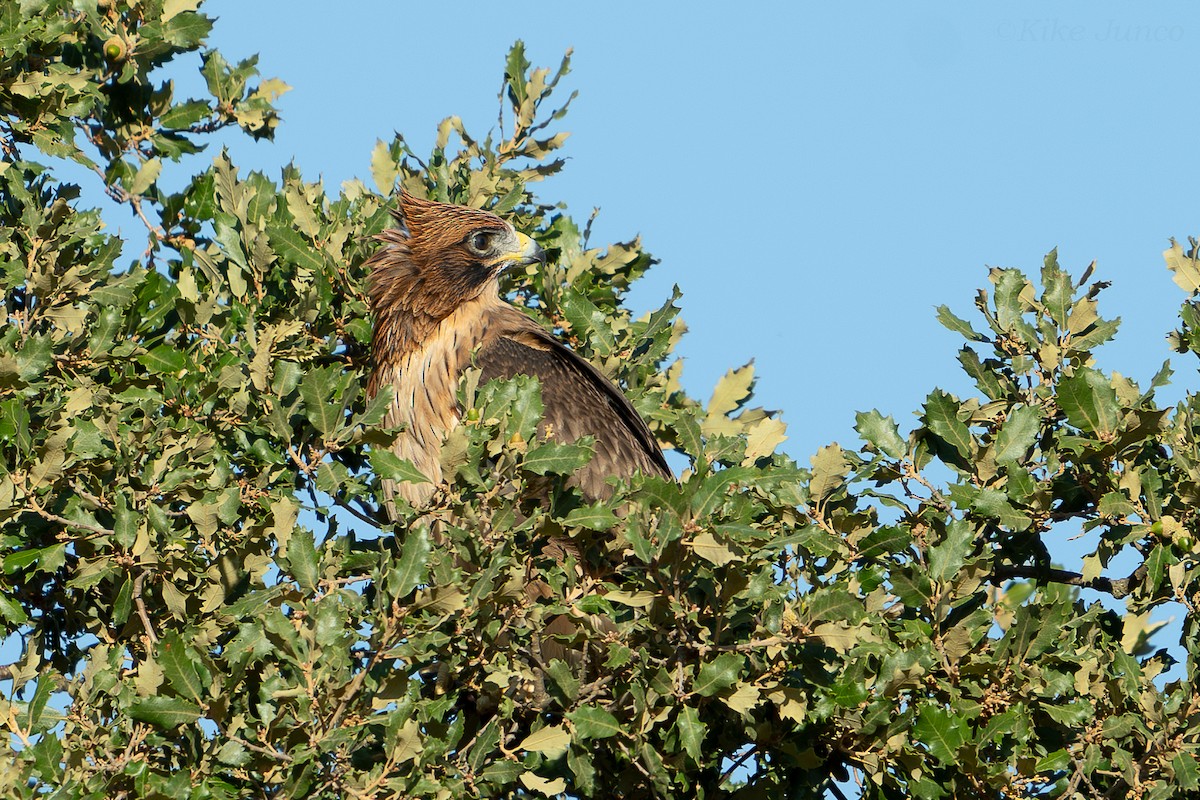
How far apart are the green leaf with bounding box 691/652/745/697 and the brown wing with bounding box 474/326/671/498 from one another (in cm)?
325

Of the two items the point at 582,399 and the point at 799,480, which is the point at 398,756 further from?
the point at 582,399

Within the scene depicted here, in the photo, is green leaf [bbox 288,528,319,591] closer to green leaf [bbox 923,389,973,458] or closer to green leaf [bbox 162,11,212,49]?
green leaf [bbox 923,389,973,458]

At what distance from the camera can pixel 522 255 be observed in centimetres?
867

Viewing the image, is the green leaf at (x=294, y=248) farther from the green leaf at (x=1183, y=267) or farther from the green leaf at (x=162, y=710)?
the green leaf at (x=1183, y=267)

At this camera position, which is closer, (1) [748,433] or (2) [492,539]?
(2) [492,539]

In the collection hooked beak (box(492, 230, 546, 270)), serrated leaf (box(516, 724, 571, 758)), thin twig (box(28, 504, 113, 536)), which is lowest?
serrated leaf (box(516, 724, 571, 758))

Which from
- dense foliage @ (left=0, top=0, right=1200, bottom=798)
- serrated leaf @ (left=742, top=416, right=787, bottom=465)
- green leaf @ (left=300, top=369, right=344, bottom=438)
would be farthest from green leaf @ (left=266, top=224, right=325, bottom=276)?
serrated leaf @ (left=742, top=416, right=787, bottom=465)

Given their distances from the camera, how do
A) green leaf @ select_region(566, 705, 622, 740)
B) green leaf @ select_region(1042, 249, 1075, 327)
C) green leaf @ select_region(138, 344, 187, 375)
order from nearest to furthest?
green leaf @ select_region(566, 705, 622, 740)
green leaf @ select_region(1042, 249, 1075, 327)
green leaf @ select_region(138, 344, 187, 375)

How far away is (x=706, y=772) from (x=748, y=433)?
271 centimetres

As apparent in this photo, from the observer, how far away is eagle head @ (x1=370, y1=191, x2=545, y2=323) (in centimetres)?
873

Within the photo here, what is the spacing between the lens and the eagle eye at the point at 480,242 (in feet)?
28.9

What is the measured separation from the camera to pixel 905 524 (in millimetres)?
5621

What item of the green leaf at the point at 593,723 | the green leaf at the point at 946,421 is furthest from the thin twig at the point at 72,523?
the green leaf at the point at 946,421

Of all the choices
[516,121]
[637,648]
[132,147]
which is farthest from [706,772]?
[132,147]
